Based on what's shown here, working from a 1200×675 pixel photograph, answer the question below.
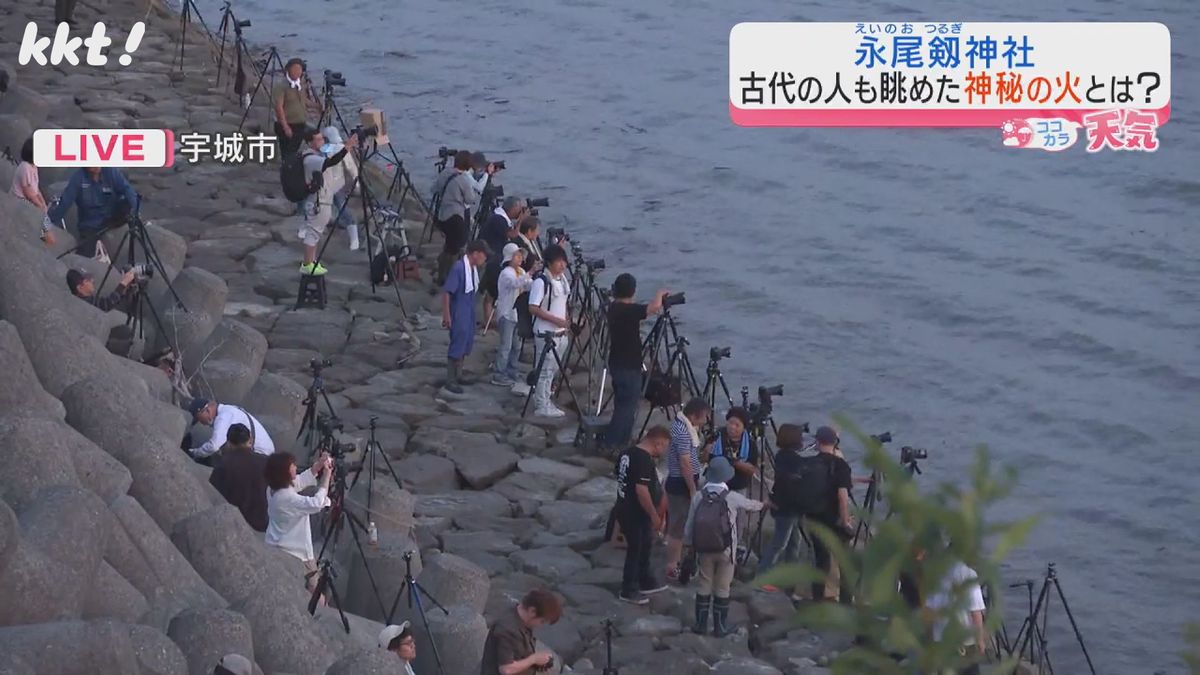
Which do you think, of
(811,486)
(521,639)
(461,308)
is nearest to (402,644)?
(521,639)

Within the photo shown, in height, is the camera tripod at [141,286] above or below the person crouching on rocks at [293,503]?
above

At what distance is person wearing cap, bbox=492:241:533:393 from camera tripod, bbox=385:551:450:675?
4335 mm

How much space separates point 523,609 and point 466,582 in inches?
87.8

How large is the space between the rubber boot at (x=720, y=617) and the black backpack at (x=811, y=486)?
0.78 m

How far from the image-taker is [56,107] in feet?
80.3

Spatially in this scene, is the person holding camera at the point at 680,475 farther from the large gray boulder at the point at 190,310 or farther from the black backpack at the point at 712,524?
the large gray boulder at the point at 190,310

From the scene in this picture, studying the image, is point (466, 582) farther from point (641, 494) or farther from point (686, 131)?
point (686, 131)

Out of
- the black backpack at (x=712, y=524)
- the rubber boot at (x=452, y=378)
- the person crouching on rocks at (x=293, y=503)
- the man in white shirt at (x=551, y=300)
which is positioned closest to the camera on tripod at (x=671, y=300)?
the man in white shirt at (x=551, y=300)

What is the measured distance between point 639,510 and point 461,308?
3.72 m

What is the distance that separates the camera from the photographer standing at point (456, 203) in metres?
19.0

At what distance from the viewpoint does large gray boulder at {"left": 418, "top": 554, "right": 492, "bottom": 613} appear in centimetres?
1257

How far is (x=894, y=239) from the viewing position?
1100 inches

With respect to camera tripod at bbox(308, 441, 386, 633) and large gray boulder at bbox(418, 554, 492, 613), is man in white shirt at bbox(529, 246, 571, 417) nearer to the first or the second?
camera tripod at bbox(308, 441, 386, 633)

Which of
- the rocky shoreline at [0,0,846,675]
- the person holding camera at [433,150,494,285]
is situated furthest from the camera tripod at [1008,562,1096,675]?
the person holding camera at [433,150,494,285]
